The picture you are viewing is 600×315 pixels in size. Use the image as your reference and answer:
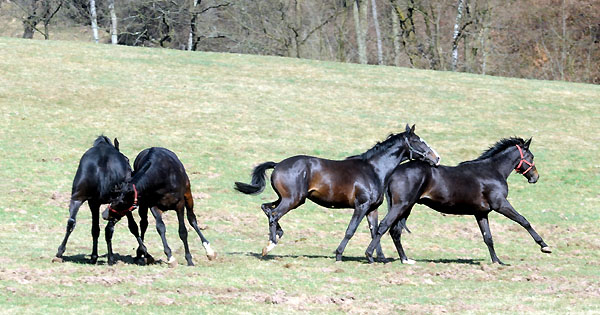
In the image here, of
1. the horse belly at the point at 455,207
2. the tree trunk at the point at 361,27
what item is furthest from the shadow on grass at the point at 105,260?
the tree trunk at the point at 361,27

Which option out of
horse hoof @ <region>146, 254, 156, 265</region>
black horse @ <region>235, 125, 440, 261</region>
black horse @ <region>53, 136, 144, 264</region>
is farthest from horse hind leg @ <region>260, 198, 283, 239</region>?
black horse @ <region>53, 136, 144, 264</region>

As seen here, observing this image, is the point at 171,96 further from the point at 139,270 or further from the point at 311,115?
the point at 139,270

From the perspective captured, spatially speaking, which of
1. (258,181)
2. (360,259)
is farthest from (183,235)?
(360,259)

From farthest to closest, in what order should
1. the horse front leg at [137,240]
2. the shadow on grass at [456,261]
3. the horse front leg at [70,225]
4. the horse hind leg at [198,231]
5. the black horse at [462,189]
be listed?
1. the shadow on grass at [456,261]
2. the black horse at [462,189]
3. the horse hind leg at [198,231]
4. the horse front leg at [137,240]
5. the horse front leg at [70,225]

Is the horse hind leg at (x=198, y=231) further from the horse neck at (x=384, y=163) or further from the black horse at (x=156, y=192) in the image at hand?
the horse neck at (x=384, y=163)

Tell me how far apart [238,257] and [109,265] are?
7.77ft

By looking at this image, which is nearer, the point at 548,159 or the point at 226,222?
the point at 226,222

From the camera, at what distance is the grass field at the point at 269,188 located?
35.3 feet

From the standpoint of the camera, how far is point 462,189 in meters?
14.4

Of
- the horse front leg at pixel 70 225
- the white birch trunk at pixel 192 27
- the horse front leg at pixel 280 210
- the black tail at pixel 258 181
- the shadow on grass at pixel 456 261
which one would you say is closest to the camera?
the horse front leg at pixel 70 225

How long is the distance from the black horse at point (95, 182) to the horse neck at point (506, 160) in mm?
6760

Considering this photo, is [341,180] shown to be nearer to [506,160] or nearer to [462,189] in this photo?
[462,189]

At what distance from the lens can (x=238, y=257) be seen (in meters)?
13.8

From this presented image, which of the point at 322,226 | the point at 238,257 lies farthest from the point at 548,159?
the point at 238,257
